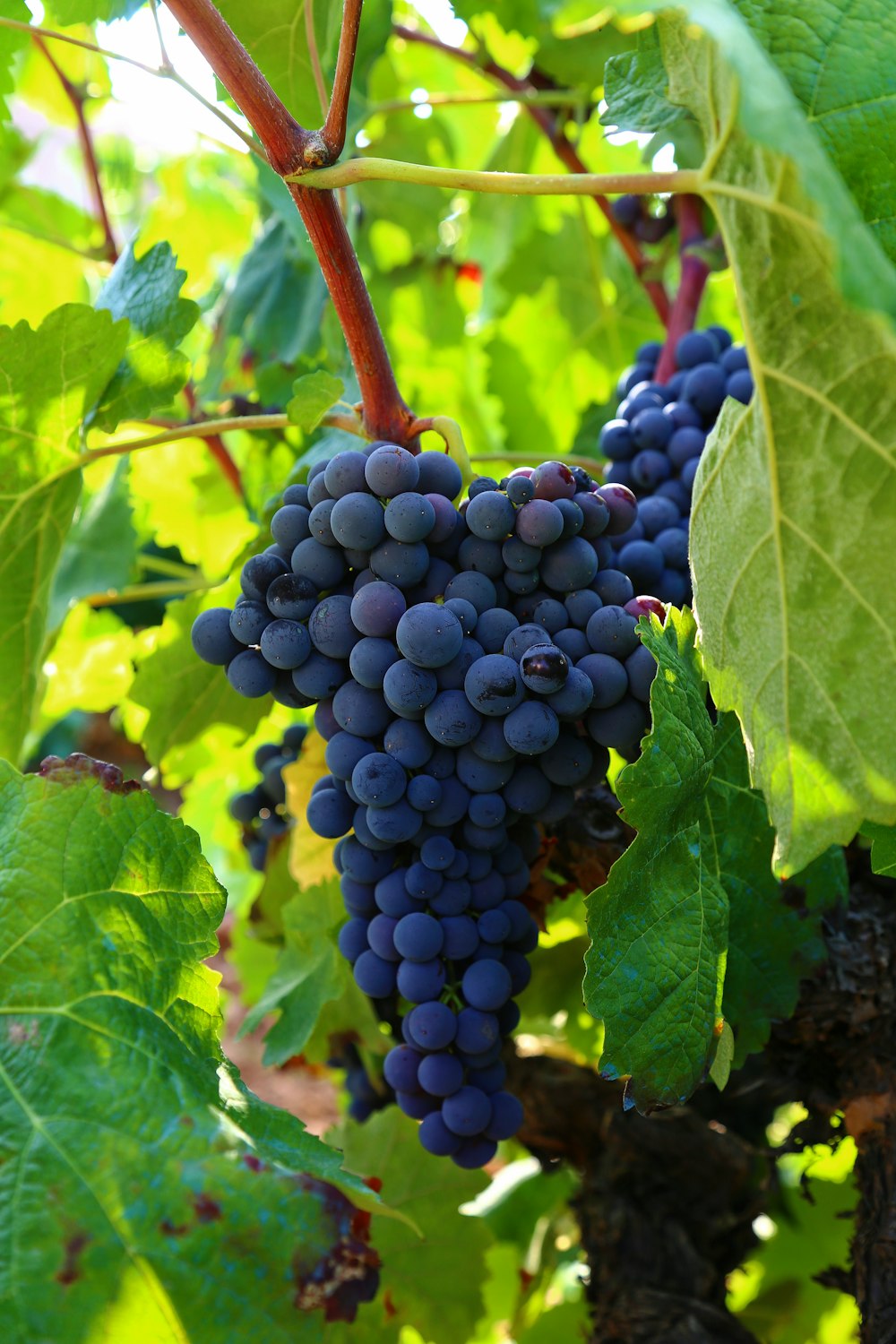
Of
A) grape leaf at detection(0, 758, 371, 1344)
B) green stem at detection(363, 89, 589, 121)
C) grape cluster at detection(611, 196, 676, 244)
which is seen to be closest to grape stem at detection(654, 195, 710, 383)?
grape cluster at detection(611, 196, 676, 244)

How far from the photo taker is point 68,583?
1406 millimetres

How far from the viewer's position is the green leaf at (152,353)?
37.4 inches

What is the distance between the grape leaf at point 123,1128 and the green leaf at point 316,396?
1.04 ft

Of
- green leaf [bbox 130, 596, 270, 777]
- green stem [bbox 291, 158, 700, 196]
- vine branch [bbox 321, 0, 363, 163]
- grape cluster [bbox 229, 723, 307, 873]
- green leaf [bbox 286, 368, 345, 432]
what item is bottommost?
grape cluster [bbox 229, 723, 307, 873]

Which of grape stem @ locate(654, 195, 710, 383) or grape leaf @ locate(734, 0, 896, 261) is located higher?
grape leaf @ locate(734, 0, 896, 261)

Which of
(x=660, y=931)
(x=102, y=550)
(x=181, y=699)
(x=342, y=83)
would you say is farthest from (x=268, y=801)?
(x=342, y=83)

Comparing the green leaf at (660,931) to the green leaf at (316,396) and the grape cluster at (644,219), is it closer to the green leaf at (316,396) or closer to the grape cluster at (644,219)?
the green leaf at (316,396)

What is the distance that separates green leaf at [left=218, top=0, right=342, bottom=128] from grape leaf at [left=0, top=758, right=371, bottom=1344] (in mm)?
631

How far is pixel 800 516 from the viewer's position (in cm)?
59

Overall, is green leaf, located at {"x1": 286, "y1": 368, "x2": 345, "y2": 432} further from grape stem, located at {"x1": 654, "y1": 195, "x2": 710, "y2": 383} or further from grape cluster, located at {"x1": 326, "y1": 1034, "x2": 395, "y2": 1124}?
grape cluster, located at {"x1": 326, "y1": 1034, "x2": 395, "y2": 1124}

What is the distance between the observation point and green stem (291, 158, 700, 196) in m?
0.60

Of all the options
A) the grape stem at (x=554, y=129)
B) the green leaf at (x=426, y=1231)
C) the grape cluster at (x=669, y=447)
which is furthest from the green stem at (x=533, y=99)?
the green leaf at (x=426, y=1231)

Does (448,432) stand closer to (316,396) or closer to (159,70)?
(316,396)

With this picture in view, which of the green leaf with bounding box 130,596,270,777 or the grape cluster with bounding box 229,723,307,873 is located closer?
the green leaf with bounding box 130,596,270,777
